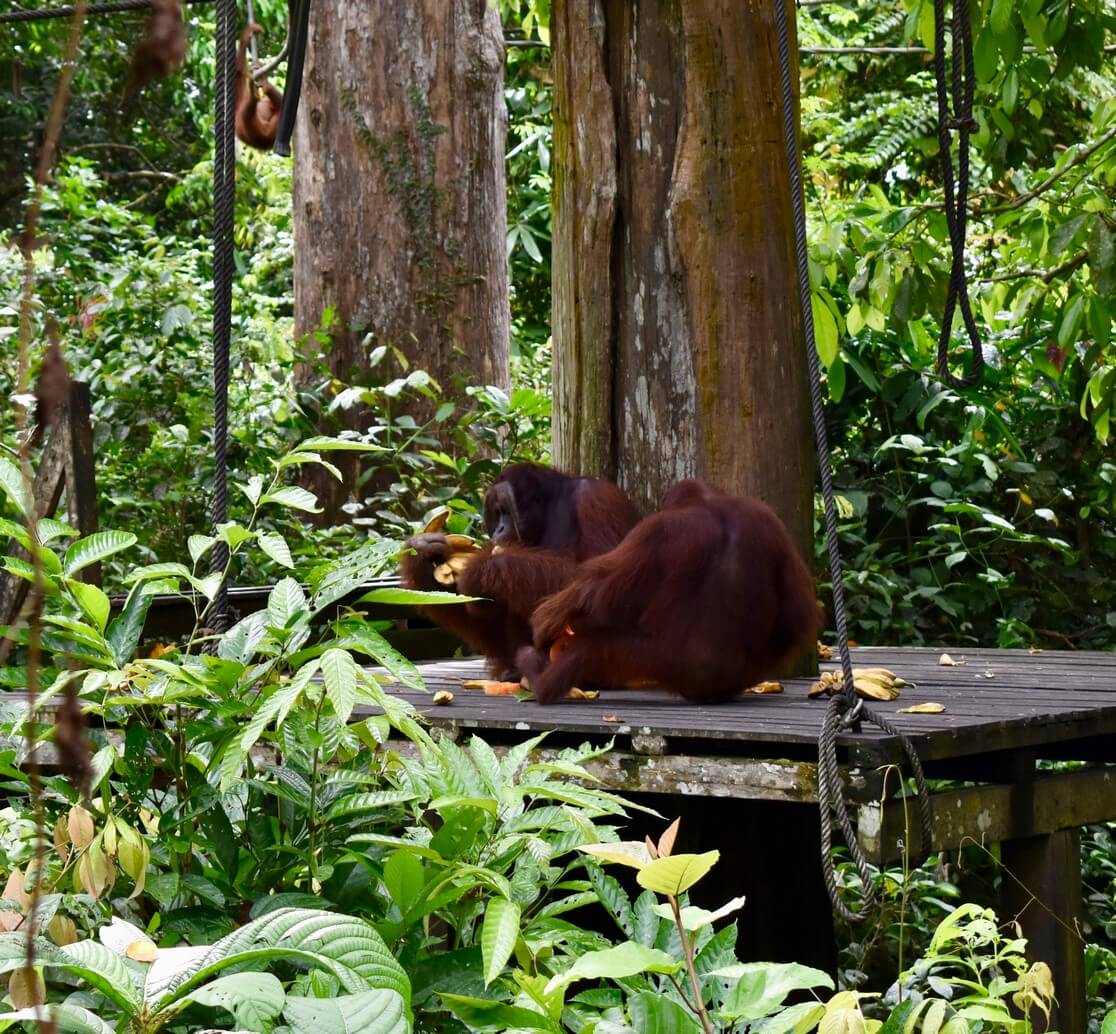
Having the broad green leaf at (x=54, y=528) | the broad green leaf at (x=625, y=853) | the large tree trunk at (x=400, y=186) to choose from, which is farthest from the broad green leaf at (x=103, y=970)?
the large tree trunk at (x=400, y=186)

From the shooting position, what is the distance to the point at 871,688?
3.20 meters

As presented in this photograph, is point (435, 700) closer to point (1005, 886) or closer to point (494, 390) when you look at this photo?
point (1005, 886)

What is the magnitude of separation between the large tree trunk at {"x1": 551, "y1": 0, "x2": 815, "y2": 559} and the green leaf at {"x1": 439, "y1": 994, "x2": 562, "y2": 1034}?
235 cm

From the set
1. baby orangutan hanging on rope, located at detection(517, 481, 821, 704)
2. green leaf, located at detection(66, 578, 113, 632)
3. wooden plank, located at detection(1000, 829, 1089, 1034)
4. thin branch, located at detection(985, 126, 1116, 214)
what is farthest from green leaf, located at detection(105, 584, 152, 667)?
thin branch, located at detection(985, 126, 1116, 214)

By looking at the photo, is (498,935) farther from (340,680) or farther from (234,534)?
(234,534)

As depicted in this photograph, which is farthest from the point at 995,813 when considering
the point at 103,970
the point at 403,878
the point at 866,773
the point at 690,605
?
the point at 103,970

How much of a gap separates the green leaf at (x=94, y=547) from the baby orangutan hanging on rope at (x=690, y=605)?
163cm

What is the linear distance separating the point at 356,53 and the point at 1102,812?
4.85m

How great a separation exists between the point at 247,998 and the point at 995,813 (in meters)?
2.01

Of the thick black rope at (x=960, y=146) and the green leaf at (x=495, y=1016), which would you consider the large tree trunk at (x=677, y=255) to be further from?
the green leaf at (x=495, y=1016)

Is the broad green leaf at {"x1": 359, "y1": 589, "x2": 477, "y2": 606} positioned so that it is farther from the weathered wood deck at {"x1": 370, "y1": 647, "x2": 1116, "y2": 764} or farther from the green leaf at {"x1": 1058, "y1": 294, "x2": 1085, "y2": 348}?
the green leaf at {"x1": 1058, "y1": 294, "x2": 1085, "y2": 348}

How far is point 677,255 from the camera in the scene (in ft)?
12.3

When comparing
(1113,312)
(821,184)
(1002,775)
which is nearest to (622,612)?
(1002,775)

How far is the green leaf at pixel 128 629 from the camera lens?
1.83 metres
